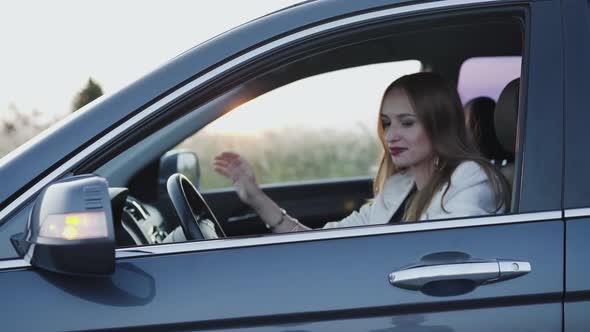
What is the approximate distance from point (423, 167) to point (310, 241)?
833 mm

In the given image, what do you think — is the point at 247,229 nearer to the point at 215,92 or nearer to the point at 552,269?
the point at 215,92

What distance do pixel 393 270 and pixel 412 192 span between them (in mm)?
929

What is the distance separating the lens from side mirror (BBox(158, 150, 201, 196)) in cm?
348

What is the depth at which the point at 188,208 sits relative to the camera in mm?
2223

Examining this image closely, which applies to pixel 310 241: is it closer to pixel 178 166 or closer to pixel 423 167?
pixel 423 167

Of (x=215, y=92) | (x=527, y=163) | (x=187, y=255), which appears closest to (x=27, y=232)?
(x=187, y=255)

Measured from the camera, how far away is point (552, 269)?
169 cm

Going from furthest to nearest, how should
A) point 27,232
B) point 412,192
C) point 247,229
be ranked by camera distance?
point 247,229 → point 412,192 → point 27,232

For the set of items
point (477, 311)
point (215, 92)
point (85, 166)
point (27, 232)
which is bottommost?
point (477, 311)

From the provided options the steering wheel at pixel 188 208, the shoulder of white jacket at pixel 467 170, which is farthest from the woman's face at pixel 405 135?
the steering wheel at pixel 188 208

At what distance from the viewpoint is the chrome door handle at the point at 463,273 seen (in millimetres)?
1695

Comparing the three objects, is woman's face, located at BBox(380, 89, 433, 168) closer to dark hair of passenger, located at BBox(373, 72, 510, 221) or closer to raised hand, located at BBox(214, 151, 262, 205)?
dark hair of passenger, located at BBox(373, 72, 510, 221)

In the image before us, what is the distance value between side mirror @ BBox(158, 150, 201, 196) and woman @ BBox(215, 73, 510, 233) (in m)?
0.87

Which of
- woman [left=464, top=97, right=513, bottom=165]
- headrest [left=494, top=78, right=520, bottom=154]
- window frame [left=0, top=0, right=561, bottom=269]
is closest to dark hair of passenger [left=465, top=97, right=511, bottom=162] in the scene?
woman [left=464, top=97, right=513, bottom=165]
